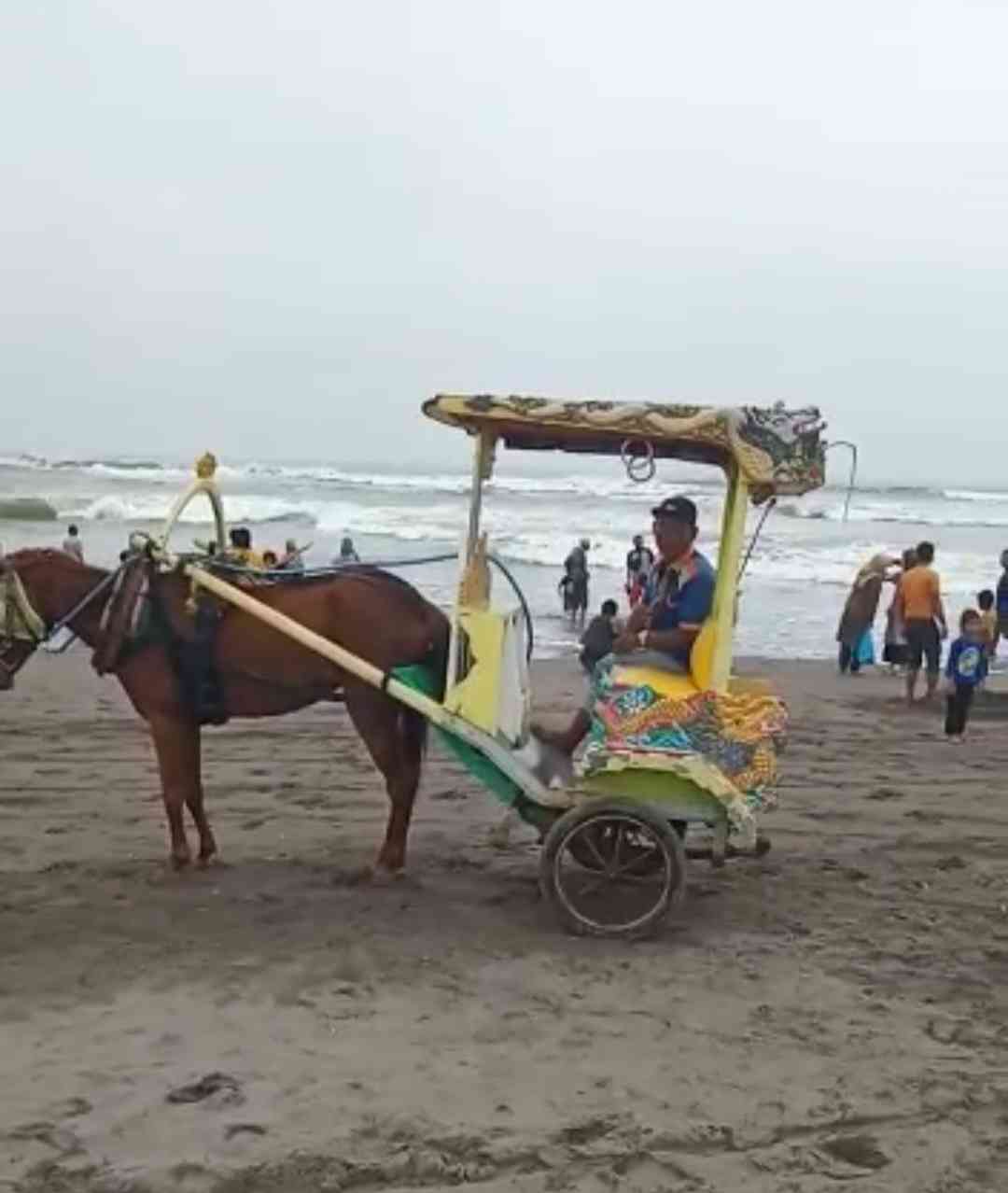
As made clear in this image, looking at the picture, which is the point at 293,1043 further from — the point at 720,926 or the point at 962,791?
the point at 962,791

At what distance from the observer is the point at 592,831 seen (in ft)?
21.9

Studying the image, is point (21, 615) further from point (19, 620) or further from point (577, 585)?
point (577, 585)

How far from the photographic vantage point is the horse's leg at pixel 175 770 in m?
7.41

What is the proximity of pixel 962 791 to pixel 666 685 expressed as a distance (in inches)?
161

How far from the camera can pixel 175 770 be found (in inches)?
293

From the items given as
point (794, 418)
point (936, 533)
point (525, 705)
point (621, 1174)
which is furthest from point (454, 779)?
point (936, 533)

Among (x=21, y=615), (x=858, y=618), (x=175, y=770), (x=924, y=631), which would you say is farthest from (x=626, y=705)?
(x=858, y=618)

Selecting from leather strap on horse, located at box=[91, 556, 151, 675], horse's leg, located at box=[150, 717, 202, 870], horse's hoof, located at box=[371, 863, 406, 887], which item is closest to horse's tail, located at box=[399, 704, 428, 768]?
horse's hoof, located at box=[371, 863, 406, 887]

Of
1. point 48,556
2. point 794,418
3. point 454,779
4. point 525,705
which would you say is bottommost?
point 454,779

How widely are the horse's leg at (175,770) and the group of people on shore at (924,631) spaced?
7271mm

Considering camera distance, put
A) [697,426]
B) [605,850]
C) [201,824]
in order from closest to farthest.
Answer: [697,426]
[605,850]
[201,824]

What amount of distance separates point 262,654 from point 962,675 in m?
7.09

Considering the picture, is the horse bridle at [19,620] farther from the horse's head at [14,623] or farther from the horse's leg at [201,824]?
the horse's leg at [201,824]

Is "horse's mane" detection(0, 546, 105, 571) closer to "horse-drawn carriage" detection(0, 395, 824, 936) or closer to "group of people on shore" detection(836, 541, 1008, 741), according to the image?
"horse-drawn carriage" detection(0, 395, 824, 936)
